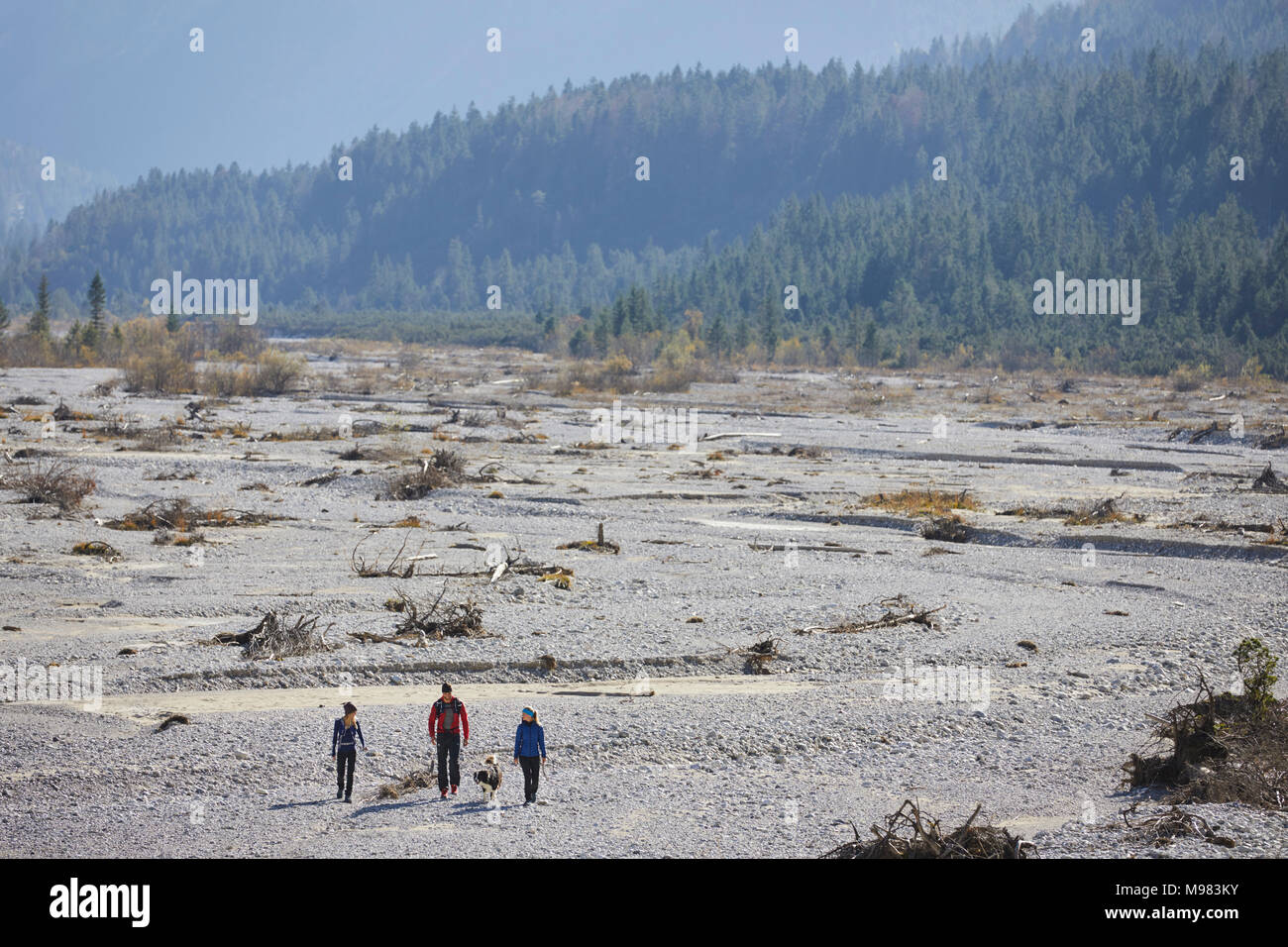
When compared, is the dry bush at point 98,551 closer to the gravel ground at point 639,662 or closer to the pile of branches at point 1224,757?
the gravel ground at point 639,662

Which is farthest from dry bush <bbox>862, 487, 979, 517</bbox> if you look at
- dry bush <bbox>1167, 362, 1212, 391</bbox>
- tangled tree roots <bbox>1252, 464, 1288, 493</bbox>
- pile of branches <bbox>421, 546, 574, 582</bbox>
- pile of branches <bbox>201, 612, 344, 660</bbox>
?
dry bush <bbox>1167, 362, 1212, 391</bbox>

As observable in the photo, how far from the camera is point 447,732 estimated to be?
895cm

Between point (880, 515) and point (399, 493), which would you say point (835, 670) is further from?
point (399, 493)

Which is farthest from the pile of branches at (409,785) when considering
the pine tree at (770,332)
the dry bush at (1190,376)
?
the pine tree at (770,332)

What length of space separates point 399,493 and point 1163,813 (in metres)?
21.7

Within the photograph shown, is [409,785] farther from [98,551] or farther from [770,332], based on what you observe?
[770,332]

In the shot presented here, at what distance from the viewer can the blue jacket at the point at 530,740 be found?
8883 mm

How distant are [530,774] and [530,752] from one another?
19 cm

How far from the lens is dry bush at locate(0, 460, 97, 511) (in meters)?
22.9

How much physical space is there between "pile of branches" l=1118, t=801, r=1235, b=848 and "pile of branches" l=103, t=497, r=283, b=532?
1765 centimetres

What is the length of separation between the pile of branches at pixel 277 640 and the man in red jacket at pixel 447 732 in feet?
14.7

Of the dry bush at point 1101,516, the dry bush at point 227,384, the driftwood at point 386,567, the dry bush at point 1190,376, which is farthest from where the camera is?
the dry bush at point 1190,376

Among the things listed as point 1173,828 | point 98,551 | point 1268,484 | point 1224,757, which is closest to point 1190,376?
point 1268,484

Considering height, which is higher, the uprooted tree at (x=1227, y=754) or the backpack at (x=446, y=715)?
the backpack at (x=446, y=715)
